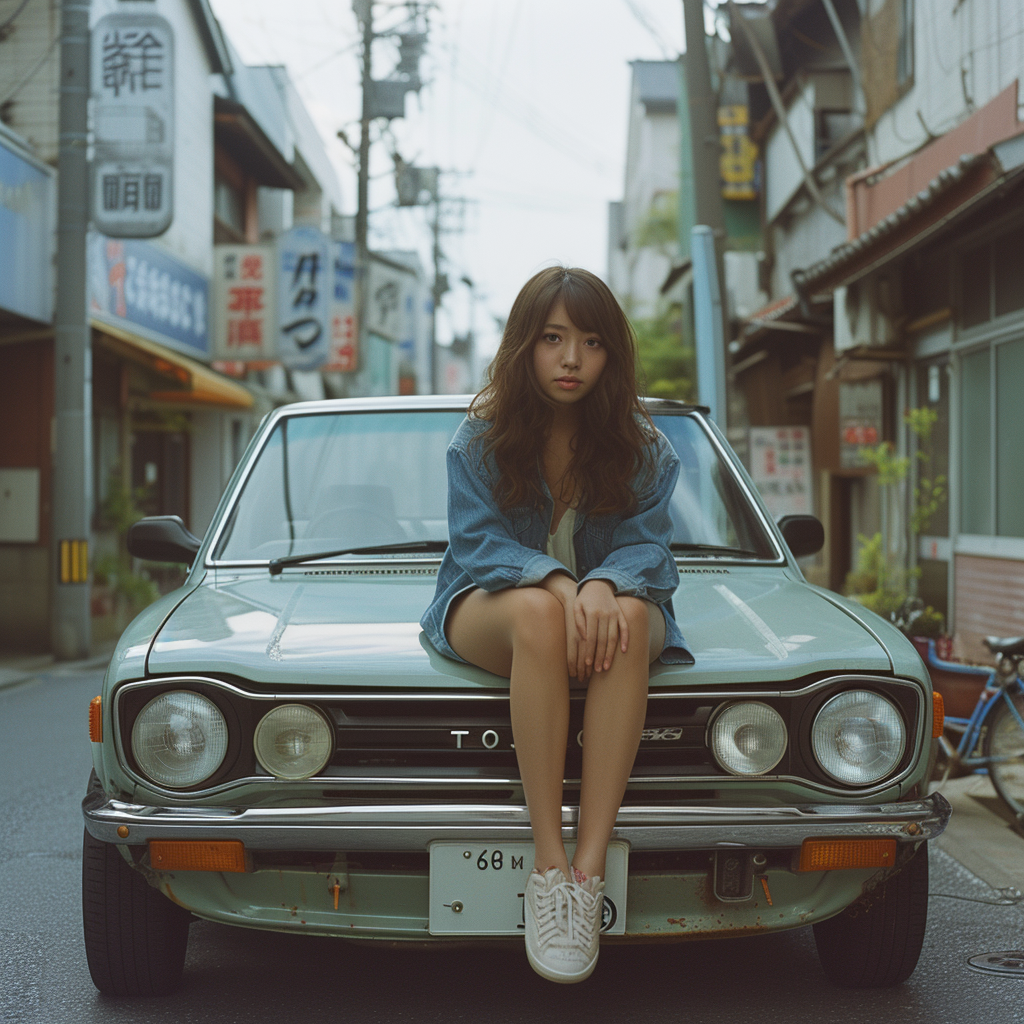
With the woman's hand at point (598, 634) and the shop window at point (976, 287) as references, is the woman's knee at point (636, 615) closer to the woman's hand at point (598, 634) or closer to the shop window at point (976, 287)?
the woman's hand at point (598, 634)

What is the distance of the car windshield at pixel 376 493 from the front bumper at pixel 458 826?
123cm

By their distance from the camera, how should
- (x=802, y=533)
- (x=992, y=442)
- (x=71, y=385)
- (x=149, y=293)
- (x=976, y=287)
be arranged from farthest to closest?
1. (x=149, y=293)
2. (x=71, y=385)
3. (x=976, y=287)
4. (x=992, y=442)
5. (x=802, y=533)

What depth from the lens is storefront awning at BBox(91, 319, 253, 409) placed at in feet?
41.1

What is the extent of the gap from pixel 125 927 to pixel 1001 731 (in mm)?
3437

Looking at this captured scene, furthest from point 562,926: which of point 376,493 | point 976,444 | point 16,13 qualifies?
point 16,13

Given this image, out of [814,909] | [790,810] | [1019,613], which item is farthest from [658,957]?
[1019,613]

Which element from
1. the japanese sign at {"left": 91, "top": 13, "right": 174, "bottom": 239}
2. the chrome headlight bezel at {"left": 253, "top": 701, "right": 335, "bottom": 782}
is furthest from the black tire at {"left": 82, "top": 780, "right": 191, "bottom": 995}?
the japanese sign at {"left": 91, "top": 13, "right": 174, "bottom": 239}

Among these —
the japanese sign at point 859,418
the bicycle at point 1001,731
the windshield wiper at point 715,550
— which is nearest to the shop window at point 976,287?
the japanese sign at point 859,418

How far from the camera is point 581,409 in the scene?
3076 mm

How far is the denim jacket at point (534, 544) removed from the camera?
109 inches

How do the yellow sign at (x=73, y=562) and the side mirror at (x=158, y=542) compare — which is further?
the yellow sign at (x=73, y=562)

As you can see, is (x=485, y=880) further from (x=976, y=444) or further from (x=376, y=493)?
(x=976, y=444)

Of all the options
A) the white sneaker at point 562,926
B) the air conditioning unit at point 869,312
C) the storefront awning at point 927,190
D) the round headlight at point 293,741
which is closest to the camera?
the white sneaker at point 562,926

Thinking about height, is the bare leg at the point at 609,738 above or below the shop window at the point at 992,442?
below
